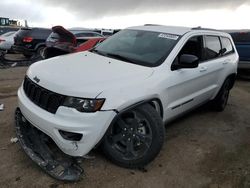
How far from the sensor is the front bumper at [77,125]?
10.2 feet

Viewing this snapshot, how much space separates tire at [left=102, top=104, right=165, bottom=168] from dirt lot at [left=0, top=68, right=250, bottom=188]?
14cm

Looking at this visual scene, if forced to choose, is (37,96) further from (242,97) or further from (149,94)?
(242,97)

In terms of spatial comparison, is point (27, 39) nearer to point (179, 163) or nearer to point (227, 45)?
point (227, 45)

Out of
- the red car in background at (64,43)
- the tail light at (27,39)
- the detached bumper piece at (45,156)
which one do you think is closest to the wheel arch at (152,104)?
the detached bumper piece at (45,156)

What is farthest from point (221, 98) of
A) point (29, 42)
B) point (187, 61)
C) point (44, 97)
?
point (29, 42)

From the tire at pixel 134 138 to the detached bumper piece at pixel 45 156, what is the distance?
0.47 m

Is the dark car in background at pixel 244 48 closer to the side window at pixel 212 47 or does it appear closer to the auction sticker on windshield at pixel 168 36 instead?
the side window at pixel 212 47

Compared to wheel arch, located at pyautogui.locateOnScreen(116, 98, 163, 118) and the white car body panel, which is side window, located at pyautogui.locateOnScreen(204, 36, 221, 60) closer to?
the white car body panel

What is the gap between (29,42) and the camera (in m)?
13.7

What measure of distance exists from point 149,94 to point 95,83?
2.38 ft

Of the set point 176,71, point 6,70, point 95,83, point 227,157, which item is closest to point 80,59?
point 95,83

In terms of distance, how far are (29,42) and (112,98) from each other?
1153 centimetres

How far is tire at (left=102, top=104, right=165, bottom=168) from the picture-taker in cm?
353

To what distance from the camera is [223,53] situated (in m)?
5.92
